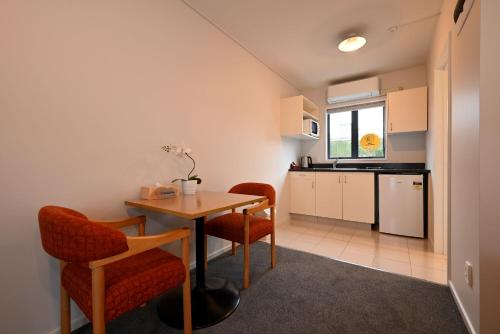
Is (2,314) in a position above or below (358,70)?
below

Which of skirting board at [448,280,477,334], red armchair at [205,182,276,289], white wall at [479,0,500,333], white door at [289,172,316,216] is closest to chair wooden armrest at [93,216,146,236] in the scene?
red armchair at [205,182,276,289]

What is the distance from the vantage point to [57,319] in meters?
1.23

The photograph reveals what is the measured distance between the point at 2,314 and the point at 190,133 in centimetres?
156

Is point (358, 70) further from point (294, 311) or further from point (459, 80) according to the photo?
point (294, 311)

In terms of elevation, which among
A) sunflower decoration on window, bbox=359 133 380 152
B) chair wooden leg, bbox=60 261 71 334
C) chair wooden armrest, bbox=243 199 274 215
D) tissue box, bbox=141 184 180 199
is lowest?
chair wooden leg, bbox=60 261 71 334

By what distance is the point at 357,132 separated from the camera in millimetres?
3762

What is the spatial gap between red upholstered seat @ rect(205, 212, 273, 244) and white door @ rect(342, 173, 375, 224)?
1770 millimetres

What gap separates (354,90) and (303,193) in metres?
1.86

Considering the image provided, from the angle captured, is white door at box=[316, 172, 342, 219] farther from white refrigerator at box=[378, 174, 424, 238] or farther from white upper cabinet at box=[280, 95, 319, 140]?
white upper cabinet at box=[280, 95, 319, 140]

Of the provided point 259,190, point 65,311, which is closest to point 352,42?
point 259,190

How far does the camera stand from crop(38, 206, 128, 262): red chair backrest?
768 millimetres

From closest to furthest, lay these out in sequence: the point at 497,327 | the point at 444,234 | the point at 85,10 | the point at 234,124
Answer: the point at 497,327
the point at 85,10
the point at 444,234
the point at 234,124

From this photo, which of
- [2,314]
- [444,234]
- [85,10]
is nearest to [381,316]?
[444,234]

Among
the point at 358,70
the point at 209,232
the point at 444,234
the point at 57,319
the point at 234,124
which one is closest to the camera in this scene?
the point at 57,319
